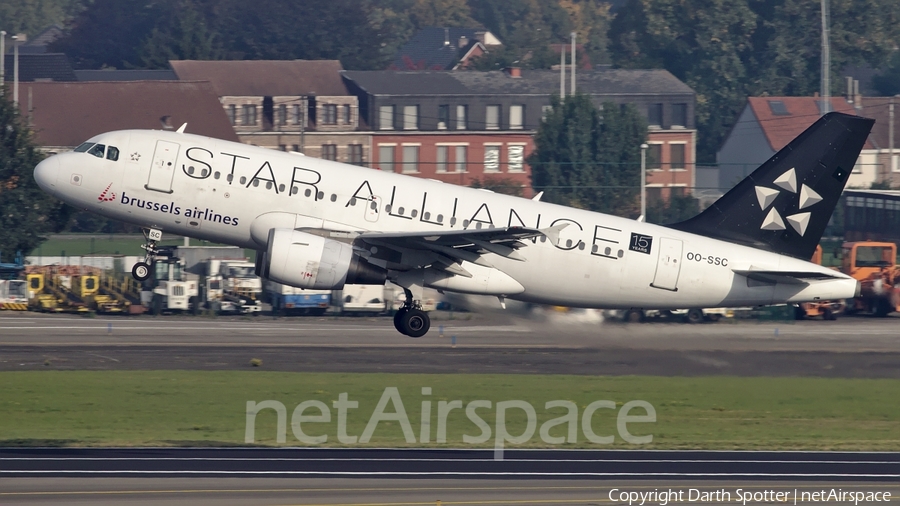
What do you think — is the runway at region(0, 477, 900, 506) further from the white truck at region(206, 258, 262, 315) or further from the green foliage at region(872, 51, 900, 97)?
the green foliage at region(872, 51, 900, 97)

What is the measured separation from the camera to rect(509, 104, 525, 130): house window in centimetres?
11450

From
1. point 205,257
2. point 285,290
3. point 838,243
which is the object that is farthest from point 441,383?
point 838,243

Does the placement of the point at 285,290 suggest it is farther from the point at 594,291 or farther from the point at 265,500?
the point at 265,500

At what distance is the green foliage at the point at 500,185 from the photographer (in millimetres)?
89356

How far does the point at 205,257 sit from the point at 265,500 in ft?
153

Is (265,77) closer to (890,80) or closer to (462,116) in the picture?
A: (462,116)

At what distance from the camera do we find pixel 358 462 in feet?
107

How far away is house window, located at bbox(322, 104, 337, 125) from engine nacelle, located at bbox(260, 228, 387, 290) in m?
80.3

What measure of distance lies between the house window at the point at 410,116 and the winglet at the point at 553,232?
259ft

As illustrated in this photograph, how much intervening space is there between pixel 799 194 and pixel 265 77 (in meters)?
90.1

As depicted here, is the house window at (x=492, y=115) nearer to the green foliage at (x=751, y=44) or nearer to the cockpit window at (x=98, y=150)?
the green foliage at (x=751, y=44)

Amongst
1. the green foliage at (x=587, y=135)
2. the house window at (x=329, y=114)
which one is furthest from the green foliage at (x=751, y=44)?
the house window at (x=329, y=114)

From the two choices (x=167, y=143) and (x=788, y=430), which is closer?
(x=167, y=143)

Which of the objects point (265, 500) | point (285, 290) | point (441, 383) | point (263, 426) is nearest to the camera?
point (265, 500)
